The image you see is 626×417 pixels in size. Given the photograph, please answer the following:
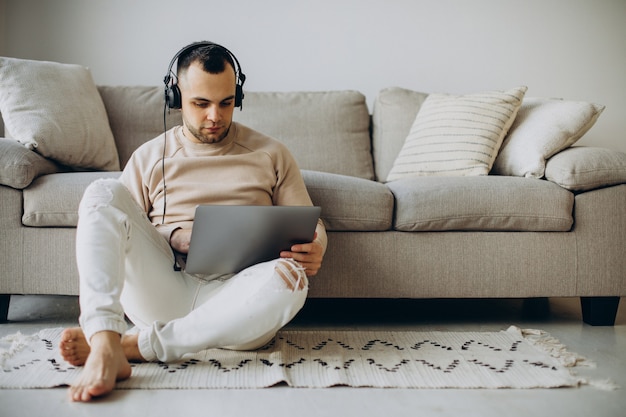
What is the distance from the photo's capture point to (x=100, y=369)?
48.7 inches

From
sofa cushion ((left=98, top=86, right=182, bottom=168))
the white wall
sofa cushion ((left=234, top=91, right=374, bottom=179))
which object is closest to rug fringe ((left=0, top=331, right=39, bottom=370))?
sofa cushion ((left=98, top=86, right=182, bottom=168))

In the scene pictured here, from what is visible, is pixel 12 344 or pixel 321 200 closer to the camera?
pixel 12 344

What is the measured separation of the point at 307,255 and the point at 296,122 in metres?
1.23

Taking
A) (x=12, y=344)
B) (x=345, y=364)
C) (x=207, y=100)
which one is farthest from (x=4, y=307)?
(x=345, y=364)

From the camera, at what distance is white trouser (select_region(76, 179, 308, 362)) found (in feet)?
4.28

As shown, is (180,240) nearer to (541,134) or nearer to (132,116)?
(132,116)

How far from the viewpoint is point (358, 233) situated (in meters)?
1.98

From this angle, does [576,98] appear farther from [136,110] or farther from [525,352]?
[136,110]

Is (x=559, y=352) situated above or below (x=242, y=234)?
below

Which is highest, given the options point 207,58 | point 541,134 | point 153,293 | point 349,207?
point 207,58

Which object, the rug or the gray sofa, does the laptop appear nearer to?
the rug

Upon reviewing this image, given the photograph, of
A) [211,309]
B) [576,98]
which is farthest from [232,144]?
[576,98]

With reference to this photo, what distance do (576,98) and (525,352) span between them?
1.85 meters

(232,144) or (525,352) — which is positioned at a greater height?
(232,144)
